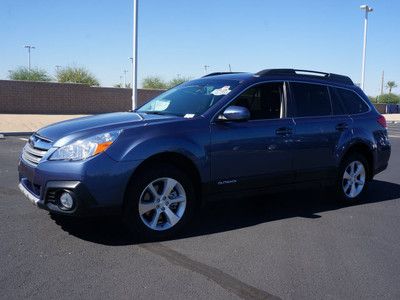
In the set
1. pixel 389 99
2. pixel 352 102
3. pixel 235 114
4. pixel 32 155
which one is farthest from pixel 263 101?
pixel 389 99

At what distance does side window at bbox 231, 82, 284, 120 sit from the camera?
5816mm

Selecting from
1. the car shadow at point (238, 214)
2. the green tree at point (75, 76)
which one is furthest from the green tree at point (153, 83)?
the car shadow at point (238, 214)

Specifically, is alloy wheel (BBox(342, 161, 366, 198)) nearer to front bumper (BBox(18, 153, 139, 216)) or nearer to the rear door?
the rear door

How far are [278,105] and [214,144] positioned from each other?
1.29m

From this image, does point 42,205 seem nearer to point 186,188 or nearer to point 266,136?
point 186,188

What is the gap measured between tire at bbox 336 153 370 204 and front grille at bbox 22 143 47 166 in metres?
4.09

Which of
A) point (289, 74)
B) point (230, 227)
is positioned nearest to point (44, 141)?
point (230, 227)

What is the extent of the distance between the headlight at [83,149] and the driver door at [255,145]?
1.24m

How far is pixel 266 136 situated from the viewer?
5.77 m

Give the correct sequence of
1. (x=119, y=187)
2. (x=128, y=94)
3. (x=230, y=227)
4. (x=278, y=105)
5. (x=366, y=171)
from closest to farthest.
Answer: (x=119, y=187) → (x=230, y=227) → (x=278, y=105) → (x=366, y=171) → (x=128, y=94)

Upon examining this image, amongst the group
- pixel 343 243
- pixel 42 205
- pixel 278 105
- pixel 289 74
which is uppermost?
pixel 289 74

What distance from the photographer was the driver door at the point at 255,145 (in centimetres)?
539

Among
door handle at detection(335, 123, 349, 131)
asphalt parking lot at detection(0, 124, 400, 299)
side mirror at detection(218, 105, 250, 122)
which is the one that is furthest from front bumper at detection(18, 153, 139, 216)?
door handle at detection(335, 123, 349, 131)

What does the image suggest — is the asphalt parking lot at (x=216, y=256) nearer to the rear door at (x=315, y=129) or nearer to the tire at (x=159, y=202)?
the tire at (x=159, y=202)
